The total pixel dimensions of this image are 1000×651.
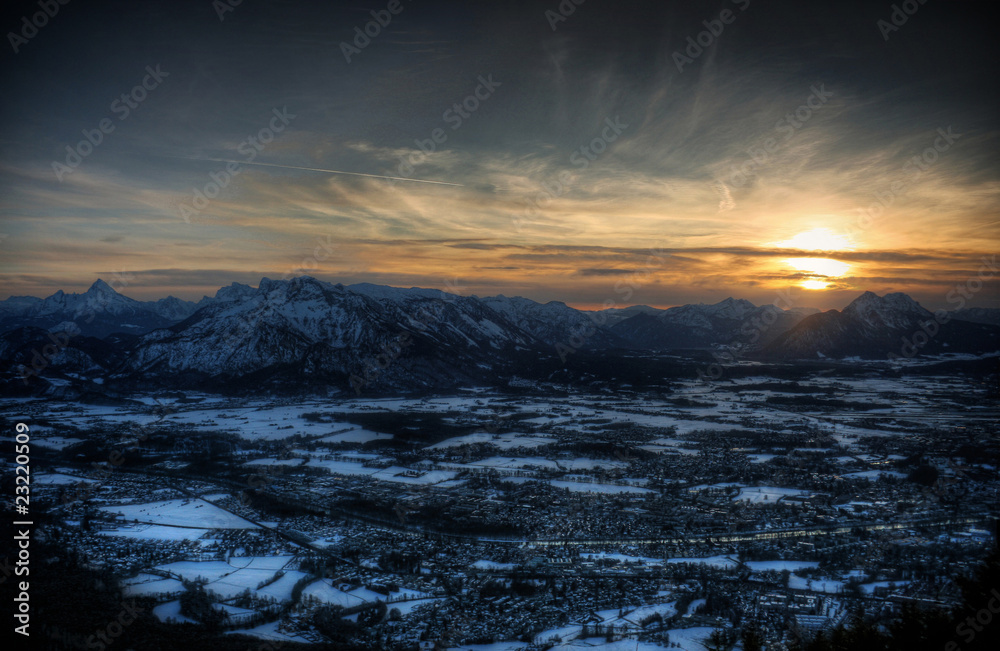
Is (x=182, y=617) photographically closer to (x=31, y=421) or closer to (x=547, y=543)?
(x=547, y=543)

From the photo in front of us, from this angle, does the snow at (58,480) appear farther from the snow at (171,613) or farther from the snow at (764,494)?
the snow at (764,494)

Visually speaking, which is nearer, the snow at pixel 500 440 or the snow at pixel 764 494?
the snow at pixel 764 494

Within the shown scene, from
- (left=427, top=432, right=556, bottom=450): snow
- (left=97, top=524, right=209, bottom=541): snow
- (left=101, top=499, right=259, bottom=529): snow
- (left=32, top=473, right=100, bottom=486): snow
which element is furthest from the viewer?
(left=427, top=432, right=556, bottom=450): snow

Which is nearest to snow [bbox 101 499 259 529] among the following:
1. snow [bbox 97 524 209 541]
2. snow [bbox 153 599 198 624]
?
snow [bbox 97 524 209 541]

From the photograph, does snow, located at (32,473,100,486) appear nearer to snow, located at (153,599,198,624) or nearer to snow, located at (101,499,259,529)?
snow, located at (101,499,259,529)

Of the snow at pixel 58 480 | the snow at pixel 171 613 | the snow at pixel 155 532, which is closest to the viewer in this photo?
the snow at pixel 171 613

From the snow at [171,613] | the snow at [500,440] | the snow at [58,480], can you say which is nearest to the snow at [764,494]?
the snow at [500,440]

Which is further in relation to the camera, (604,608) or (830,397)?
(830,397)

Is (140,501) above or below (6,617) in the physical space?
below

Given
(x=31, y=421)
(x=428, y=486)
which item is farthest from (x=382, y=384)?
(x=428, y=486)

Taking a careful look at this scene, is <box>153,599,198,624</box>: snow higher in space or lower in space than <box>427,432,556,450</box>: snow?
higher

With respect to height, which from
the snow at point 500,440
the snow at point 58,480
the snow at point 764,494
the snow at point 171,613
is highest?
the snow at point 171,613
